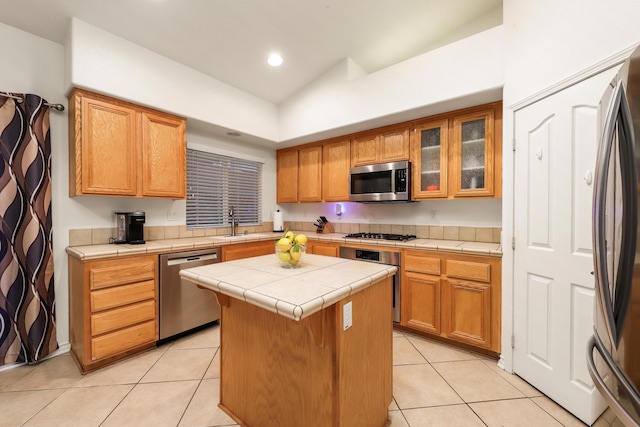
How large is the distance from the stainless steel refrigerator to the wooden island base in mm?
843

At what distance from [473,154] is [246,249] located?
2.64 meters

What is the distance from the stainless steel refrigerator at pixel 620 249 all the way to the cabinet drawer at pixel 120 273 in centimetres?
286

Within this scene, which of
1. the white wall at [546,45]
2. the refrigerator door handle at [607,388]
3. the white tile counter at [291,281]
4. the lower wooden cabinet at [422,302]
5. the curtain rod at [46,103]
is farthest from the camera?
the lower wooden cabinet at [422,302]

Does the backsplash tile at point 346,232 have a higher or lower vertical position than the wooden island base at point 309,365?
higher

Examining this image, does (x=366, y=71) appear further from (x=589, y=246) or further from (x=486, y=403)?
(x=486, y=403)

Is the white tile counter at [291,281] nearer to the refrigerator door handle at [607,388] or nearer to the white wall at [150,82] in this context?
the refrigerator door handle at [607,388]

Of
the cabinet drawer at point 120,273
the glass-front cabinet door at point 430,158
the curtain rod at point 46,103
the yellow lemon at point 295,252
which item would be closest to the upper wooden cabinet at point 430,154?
the glass-front cabinet door at point 430,158

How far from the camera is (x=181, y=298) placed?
2.64 m

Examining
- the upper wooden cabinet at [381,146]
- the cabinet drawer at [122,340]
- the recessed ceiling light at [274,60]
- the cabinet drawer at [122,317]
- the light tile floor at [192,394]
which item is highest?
the recessed ceiling light at [274,60]

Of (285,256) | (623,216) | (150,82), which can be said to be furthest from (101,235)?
(623,216)

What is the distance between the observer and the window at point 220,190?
340 centimetres

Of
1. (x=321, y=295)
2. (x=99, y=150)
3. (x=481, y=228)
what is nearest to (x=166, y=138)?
(x=99, y=150)

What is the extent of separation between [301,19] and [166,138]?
179cm

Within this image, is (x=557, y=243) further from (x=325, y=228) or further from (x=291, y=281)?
(x=325, y=228)
